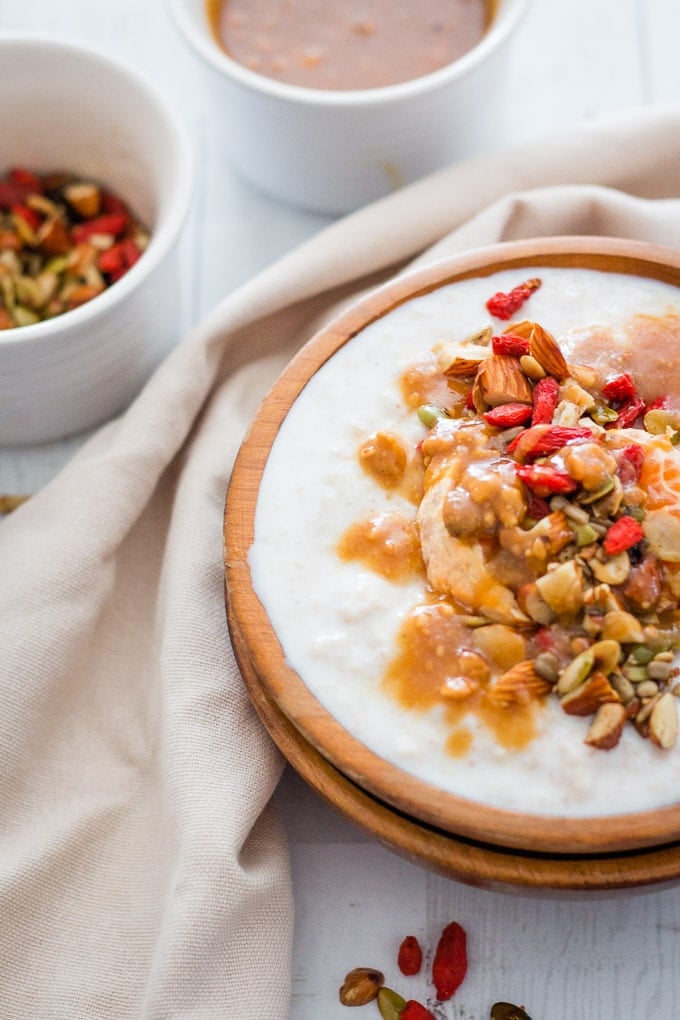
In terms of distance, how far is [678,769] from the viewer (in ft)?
4.34

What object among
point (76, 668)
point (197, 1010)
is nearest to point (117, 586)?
point (76, 668)

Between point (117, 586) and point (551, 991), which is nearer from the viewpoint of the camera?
point (551, 991)

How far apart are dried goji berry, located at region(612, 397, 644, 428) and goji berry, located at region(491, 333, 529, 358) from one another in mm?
159

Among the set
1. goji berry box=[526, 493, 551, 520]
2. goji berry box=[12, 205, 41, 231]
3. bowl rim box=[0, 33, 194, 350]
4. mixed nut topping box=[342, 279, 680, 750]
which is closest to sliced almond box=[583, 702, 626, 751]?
mixed nut topping box=[342, 279, 680, 750]

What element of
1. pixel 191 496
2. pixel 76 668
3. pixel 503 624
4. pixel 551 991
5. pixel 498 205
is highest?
pixel 498 205

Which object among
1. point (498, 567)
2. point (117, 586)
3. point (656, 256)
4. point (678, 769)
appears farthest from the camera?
point (117, 586)

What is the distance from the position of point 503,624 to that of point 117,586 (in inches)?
29.5

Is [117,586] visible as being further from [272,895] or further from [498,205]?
[498,205]

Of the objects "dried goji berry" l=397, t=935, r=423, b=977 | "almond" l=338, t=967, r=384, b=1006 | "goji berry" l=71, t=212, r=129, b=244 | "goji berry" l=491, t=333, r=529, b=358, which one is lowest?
"almond" l=338, t=967, r=384, b=1006

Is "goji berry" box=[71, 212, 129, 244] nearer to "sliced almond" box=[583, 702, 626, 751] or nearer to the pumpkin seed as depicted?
"sliced almond" box=[583, 702, 626, 751]

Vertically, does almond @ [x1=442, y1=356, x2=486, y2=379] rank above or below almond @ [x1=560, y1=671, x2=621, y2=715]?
above

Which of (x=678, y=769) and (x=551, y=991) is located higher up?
(x=678, y=769)

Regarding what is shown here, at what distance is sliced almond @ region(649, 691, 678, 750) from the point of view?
4.32 ft

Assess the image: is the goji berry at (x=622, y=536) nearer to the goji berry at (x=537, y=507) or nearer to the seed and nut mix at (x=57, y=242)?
the goji berry at (x=537, y=507)
